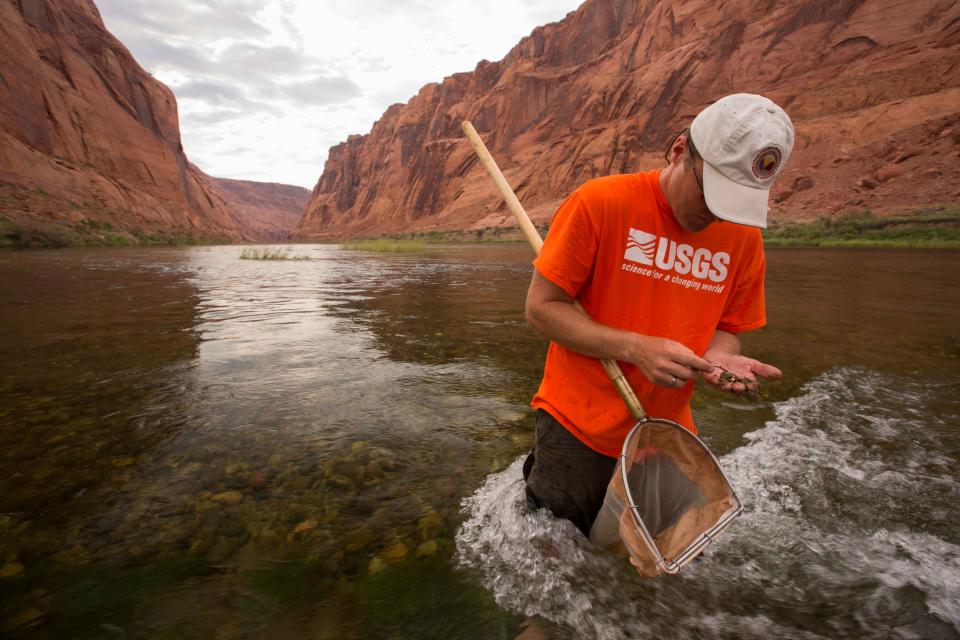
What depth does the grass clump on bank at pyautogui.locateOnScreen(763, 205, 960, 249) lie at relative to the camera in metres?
26.3

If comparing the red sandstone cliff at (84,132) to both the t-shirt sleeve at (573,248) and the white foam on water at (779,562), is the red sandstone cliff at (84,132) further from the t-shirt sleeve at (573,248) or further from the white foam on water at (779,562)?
the t-shirt sleeve at (573,248)

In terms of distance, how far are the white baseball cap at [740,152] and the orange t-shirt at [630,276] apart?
22cm

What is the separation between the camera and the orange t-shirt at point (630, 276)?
1.65m

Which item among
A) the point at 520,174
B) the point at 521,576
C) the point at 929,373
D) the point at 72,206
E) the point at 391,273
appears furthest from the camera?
the point at 520,174

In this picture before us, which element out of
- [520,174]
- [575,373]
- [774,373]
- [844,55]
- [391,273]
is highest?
[844,55]

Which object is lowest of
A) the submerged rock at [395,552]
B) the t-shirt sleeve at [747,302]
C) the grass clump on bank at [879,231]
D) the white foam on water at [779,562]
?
the submerged rock at [395,552]

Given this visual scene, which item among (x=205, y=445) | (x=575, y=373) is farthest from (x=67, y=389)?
(x=575, y=373)

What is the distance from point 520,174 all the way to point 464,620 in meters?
75.7

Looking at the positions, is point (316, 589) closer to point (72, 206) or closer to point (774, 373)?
point (774, 373)

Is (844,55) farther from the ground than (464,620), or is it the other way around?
(844,55)

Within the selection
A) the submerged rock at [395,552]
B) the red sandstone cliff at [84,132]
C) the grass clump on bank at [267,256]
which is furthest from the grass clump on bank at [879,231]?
the red sandstone cliff at [84,132]

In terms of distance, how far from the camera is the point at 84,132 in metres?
48.7

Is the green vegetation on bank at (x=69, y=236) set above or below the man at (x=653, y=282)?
below

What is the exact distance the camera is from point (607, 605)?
1.87 meters
